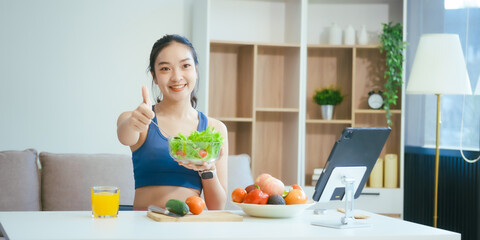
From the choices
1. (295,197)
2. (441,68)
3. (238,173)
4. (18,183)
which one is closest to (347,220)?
(295,197)

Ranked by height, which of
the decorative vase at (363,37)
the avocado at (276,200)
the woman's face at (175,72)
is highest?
the decorative vase at (363,37)

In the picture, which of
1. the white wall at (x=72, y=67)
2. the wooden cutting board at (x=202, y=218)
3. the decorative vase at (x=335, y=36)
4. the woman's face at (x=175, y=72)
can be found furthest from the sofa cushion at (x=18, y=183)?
the decorative vase at (x=335, y=36)

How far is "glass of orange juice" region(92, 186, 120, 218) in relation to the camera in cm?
212

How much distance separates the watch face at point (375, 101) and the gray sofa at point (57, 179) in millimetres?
1529

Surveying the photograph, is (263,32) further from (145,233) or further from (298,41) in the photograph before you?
(145,233)

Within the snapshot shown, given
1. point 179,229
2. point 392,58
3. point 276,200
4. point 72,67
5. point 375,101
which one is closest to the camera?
point 179,229

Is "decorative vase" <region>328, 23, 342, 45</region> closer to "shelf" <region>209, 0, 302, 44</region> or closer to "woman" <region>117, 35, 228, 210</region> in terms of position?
"shelf" <region>209, 0, 302, 44</region>

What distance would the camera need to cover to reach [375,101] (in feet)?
15.3

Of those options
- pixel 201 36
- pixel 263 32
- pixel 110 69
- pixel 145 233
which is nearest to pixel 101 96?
pixel 110 69

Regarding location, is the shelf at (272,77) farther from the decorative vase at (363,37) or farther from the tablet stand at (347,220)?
the tablet stand at (347,220)

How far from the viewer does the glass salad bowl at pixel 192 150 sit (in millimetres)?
2111

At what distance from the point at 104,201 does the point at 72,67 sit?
2.33 metres

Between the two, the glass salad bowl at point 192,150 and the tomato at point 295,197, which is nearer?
the glass salad bowl at point 192,150

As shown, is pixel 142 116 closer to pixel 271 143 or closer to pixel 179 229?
pixel 179 229
